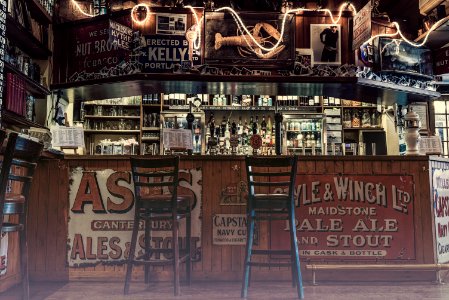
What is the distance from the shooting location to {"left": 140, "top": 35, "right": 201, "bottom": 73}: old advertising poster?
651 cm

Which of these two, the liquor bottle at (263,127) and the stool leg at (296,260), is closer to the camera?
the stool leg at (296,260)

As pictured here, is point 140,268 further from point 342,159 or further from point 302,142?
point 302,142

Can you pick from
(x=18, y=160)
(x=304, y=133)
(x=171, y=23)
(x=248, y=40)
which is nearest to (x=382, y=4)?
(x=304, y=133)

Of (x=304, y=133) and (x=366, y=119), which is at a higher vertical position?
(x=366, y=119)

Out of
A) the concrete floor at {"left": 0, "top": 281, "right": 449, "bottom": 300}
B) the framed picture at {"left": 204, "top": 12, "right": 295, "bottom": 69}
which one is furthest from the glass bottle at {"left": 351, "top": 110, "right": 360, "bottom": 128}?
the concrete floor at {"left": 0, "top": 281, "right": 449, "bottom": 300}

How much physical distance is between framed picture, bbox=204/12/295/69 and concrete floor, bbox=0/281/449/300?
325 cm

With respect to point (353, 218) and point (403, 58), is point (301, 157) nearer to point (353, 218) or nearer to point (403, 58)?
point (353, 218)

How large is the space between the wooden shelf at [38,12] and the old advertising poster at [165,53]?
4.37 feet

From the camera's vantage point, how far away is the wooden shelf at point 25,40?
5.49 m

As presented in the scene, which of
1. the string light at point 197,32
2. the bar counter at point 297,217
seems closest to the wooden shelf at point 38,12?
the string light at point 197,32

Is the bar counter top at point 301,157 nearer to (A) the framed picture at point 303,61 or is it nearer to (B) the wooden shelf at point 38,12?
(A) the framed picture at point 303,61

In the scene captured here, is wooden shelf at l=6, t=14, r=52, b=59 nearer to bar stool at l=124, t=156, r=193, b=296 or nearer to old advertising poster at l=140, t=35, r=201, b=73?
old advertising poster at l=140, t=35, r=201, b=73

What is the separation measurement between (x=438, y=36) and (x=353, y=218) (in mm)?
4518

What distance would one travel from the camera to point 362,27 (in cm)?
620
